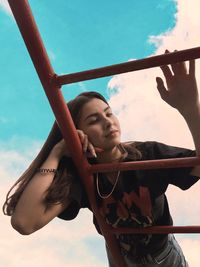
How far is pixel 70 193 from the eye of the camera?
1281mm

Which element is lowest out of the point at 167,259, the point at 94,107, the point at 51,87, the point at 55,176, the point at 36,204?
the point at 167,259

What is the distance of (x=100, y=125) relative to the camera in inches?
50.5

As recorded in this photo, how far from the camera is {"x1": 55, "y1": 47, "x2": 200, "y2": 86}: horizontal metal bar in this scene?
35.9 inches

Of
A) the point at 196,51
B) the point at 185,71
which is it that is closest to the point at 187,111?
the point at 185,71

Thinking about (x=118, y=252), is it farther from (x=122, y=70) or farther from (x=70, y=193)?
(x=122, y=70)

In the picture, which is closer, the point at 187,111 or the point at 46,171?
the point at 187,111

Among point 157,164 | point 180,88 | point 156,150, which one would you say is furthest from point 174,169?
point 180,88

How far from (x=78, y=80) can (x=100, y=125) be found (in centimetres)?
29

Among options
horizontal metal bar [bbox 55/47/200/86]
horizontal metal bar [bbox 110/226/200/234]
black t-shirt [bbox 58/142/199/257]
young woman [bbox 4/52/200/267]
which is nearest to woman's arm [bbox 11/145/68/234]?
young woman [bbox 4/52/200/267]

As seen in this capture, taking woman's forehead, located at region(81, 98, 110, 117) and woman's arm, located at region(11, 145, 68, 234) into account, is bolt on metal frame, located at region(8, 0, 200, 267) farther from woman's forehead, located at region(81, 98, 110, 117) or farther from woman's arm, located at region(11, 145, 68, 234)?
woman's forehead, located at region(81, 98, 110, 117)

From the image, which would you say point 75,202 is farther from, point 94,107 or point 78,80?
point 78,80

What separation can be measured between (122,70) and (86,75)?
0.09 meters

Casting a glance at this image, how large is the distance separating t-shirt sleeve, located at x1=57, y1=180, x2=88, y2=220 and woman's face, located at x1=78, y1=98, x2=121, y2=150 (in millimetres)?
144

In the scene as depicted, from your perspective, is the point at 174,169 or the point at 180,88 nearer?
the point at 180,88
